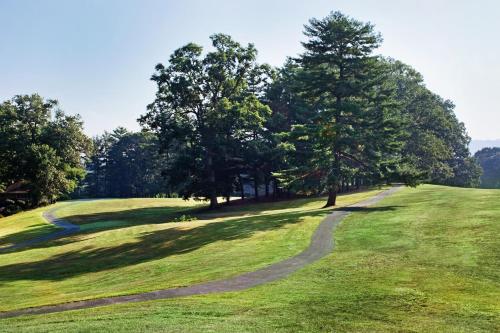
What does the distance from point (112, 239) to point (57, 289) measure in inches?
567

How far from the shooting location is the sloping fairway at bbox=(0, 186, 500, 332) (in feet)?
36.3

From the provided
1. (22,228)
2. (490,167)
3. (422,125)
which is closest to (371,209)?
(22,228)

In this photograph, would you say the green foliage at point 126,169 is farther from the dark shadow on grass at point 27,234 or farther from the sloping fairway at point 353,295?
the sloping fairway at point 353,295

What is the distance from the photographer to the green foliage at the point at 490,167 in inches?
4523

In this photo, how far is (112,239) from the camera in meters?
33.5

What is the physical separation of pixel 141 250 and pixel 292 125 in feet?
59.5

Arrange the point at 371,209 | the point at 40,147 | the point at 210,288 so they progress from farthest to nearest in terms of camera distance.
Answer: the point at 40,147 → the point at 371,209 → the point at 210,288

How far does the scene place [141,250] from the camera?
2778 centimetres

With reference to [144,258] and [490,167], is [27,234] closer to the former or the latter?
[144,258]

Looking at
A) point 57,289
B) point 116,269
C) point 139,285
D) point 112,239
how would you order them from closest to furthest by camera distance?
point 139,285 < point 57,289 < point 116,269 < point 112,239

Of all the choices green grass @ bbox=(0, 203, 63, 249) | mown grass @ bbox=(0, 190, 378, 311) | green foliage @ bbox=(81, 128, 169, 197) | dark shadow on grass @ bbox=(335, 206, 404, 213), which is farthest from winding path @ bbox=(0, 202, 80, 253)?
green foliage @ bbox=(81, 128, 169, 197)

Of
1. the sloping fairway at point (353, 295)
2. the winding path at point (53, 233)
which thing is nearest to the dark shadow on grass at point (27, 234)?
the winding path at point (53, 233)

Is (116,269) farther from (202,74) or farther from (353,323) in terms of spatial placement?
(202,74)

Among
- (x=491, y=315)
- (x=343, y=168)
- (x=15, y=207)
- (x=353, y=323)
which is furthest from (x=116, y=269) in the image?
(x=15, y=207)
